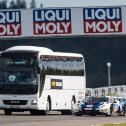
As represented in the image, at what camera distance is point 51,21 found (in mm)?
78938

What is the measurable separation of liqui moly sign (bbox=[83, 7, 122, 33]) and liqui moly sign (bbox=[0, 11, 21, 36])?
20.6ft

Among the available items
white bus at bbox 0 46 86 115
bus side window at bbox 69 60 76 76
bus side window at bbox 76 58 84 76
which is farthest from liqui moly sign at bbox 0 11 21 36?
white bus at bbox 0 46 86 115

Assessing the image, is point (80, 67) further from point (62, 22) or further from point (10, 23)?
point (10, 23)

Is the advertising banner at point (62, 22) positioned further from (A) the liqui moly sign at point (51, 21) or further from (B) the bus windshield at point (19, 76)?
(B) the bus windshield at point (19, 76)

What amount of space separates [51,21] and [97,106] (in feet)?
127

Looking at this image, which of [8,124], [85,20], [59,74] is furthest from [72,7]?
[8,124]

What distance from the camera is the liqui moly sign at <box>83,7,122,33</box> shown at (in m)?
78.2

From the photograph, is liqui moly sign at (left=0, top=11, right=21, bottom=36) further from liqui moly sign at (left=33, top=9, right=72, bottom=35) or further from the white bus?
the white bus

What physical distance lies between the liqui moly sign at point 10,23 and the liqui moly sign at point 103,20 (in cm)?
628

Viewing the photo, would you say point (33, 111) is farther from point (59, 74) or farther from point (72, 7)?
point (72, 7)

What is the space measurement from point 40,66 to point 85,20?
3811 cm

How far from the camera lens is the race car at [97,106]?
40.8 meters

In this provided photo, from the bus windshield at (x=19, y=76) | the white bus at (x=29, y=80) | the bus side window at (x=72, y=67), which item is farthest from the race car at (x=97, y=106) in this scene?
the bus side window at (x=72, y=67)

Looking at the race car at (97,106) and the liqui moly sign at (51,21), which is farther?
the liqui moly sign at (51,21)
